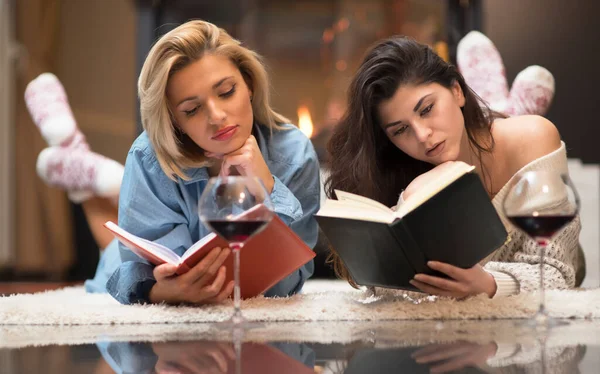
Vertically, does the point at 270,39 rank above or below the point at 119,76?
above

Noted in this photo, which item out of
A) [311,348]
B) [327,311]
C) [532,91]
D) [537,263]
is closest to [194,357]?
[311,348]

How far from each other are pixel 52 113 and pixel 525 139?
1710 mm

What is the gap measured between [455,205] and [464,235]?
0.07 m

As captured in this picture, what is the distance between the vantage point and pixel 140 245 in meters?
1.46

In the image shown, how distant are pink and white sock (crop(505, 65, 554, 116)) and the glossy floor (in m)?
1.33

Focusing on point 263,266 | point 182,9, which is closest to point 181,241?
point 263,266

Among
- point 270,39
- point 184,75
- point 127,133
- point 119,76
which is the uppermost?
point 184,75

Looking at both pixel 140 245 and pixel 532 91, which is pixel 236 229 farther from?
pixel 532 91

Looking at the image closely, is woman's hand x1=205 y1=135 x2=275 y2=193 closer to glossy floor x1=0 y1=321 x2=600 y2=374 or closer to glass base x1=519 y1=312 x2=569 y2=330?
glossy floor x1=0 y1=321 x2=600 y2=374

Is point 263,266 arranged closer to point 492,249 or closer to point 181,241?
point 181,241

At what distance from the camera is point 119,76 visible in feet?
17.9

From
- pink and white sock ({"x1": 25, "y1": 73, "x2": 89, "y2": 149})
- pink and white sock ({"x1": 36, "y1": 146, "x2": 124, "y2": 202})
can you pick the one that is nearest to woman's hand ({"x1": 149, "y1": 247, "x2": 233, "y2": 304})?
pink and white sock ({"x1": 36, "y1": 146, "x2": 124, "y2": 202})

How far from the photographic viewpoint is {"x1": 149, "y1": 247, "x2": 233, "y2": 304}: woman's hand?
149cm

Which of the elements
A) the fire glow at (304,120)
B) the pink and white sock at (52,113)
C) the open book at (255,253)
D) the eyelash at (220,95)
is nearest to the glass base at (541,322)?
the open book at (255,253)
